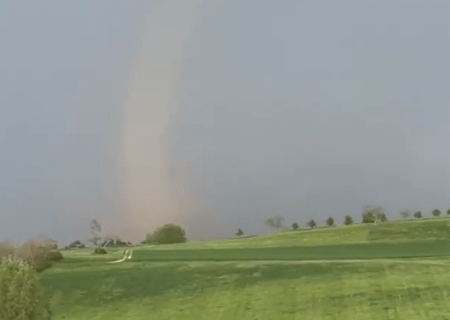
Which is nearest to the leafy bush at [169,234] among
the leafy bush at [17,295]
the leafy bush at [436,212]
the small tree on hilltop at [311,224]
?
the small tree on hilltop at [311,224]

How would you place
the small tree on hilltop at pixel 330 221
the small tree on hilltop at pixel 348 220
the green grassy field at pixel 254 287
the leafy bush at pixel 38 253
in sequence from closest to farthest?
the green grassy field at pixel 254 287 < the leafy bush at pixel 38 253 < the small tree on hilltop at pixel 348 220 < the small tree on hilltop at pixel 330 221

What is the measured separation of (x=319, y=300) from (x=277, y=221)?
100 m

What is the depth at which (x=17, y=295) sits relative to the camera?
3353cm

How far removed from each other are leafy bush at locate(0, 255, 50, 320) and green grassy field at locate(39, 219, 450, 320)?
33.7 ft

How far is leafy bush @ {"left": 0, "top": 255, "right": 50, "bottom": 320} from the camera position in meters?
33.4

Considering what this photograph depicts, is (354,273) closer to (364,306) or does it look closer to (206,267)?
(364,306)

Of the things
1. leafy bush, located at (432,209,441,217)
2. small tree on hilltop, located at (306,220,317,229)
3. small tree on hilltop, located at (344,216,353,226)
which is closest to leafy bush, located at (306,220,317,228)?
small tree on hilltop, located at (306,220,317,229)

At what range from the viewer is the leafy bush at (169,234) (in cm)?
11194

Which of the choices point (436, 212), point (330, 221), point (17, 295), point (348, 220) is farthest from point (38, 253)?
point (436, 212)

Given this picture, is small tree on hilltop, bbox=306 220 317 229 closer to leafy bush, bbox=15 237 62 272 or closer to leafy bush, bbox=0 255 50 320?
leafy bush, bbox=15 237 62 272

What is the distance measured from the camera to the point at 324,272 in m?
47.9

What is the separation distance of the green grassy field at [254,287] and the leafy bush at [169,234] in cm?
4971

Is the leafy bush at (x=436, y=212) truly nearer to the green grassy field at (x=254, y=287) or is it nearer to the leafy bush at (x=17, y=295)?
A: the green grassy field at (x=254, y=287)

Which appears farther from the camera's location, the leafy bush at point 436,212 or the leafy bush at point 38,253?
the leafy bush at point 436,212
